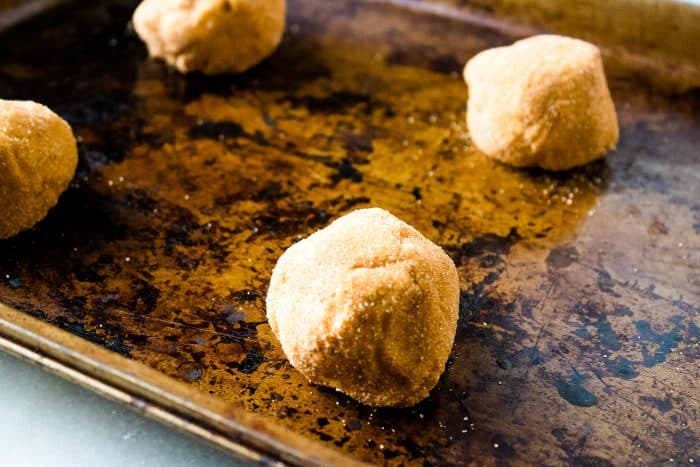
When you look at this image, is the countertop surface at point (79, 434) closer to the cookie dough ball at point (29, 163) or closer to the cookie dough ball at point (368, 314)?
the cookie dough ball at point (368, 314)

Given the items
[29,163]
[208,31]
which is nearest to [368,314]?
[29,163]

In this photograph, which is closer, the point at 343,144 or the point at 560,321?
the point at 560,321

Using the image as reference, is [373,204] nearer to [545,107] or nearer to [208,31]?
[545,107]

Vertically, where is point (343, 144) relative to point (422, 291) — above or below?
below

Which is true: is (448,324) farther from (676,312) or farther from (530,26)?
(530,26)

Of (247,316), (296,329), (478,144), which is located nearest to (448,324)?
(296,329)

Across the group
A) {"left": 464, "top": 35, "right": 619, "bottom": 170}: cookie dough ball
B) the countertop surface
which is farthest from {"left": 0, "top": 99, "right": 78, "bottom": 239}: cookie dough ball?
{"left": 464, "top": 35, "right": 619, "bottom": 170}: cookie dough ball
